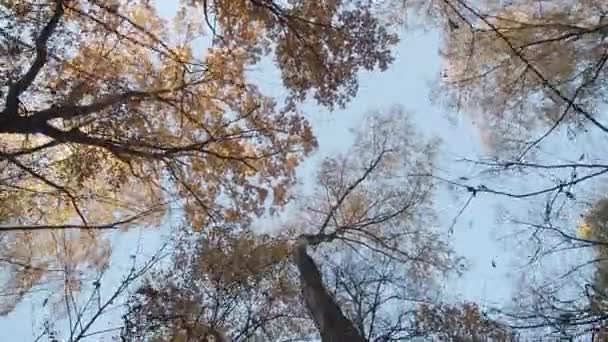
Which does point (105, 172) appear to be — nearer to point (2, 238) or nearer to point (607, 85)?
point (2, 238)

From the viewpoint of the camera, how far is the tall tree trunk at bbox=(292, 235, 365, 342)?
526cm

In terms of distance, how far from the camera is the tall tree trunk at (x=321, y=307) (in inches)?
207

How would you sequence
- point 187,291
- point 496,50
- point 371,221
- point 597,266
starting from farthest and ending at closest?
point 371,221, point 187,291, point 496,50, point 597,266

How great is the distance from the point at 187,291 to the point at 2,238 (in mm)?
1924

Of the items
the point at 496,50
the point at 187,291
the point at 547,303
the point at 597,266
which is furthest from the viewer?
the point at 187,291

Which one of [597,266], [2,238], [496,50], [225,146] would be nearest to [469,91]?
[496,50]

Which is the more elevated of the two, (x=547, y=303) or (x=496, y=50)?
(x=496, y=50)

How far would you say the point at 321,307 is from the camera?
5.72m

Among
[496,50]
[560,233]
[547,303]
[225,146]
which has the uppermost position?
[496,50]

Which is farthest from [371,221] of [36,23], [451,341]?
[36,23]

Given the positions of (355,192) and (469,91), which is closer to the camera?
(469,91)

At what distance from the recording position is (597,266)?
505 centimetres

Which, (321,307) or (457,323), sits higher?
(457,323)

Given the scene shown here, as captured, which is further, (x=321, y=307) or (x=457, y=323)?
(x=457, y=323)
